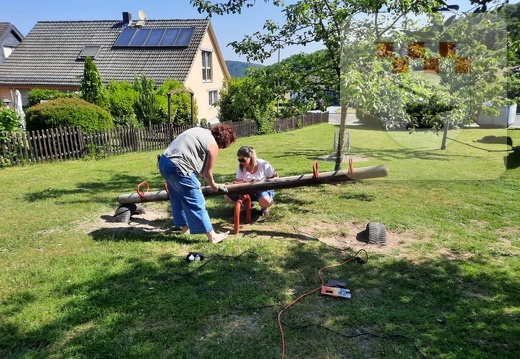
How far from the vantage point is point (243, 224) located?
19.3ft

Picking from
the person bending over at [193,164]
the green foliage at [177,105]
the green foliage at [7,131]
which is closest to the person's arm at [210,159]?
the person bending over at [193,164]

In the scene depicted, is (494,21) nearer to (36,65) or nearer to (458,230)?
(458,230)

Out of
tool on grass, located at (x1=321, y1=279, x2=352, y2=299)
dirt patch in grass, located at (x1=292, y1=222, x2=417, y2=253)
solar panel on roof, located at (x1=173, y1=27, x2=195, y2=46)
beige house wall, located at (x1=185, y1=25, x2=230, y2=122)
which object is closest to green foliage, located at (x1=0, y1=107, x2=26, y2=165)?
dirt patch in grass, located at (x1=292, y1=222, x2=417, y2=253)

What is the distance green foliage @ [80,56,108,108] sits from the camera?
52.7 ft

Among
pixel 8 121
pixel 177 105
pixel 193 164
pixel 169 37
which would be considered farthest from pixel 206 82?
pixel 193 164

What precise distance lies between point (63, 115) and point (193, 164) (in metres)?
9.21

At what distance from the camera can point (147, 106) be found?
55.4ft

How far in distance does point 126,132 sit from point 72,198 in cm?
671

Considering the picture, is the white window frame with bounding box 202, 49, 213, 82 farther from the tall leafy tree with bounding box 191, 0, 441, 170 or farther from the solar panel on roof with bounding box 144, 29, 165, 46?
the tall leafy tree with bounding box 191, 0, 441, 170

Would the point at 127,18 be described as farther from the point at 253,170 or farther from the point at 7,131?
the point at 253,170

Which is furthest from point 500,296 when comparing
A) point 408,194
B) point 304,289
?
point 408,194

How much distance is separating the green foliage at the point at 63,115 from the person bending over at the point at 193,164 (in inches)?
348

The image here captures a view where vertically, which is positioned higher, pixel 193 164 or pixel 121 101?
pixel 121 101

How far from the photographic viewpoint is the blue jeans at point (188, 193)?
4.64 metres
